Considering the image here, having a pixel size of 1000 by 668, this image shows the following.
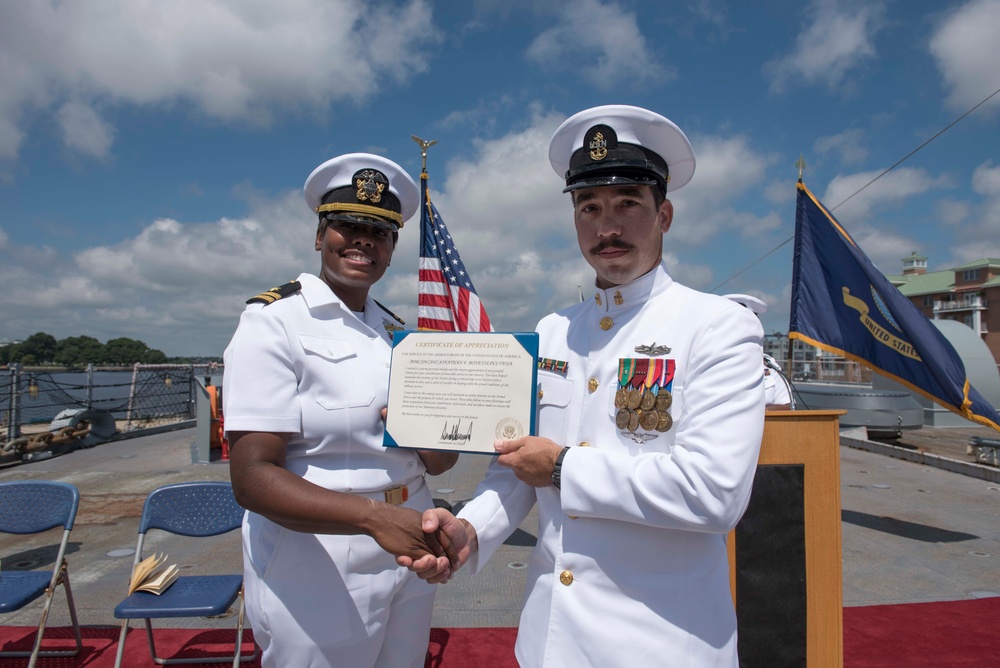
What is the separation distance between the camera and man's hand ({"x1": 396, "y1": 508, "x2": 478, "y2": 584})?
1.56 metres

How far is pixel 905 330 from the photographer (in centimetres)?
532

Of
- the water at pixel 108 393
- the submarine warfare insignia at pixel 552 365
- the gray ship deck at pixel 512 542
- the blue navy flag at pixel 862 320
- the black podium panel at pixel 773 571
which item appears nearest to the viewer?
the submarine warfare insignia at pixel 552 365

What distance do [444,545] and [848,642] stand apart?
10.1ft

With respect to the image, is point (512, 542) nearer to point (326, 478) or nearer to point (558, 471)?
point (326, 478)

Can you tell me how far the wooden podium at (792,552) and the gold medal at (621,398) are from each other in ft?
4.11

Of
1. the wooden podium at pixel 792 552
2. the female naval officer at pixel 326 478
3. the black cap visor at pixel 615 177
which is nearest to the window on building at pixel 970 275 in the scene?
the wooden podium at pixel 792 552

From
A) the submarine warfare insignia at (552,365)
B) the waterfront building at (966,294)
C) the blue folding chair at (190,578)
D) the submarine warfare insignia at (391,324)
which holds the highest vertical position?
the waterfront building at (966,294)

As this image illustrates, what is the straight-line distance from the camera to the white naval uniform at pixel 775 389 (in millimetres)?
4441

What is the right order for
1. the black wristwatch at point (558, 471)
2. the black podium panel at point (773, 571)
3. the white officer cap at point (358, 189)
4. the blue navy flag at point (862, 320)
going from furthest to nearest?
1. the blue navy flag at point (862, 320)
2. the black podium panel at point (773, 571)
3. the white officer cap at point (358, 189)
4. the black wristwatch at point (558, 471)

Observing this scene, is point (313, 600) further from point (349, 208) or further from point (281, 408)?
point (349, 208)

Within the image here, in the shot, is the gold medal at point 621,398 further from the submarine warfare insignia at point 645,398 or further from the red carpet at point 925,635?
the red carpet at point 925,635

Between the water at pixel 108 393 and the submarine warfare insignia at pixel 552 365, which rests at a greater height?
the submarine warfare insignia at pixel 552 365

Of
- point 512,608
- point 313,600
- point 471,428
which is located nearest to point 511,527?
point 471,428

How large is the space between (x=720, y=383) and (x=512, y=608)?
3.08 m
